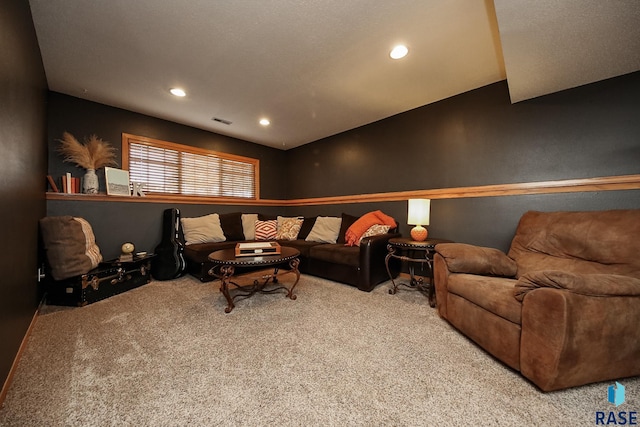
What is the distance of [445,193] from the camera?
2910 mm

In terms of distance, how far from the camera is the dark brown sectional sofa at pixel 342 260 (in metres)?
2.63

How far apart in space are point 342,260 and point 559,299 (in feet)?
6.43

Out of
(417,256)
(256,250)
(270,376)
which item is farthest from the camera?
(417,256)

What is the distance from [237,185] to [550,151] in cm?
445

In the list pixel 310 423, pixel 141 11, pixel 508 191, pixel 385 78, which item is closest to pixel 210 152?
pixel 141 11

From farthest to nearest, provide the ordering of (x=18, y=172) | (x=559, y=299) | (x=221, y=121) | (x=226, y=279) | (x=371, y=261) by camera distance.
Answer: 1. (x=221, y=121)
2. (x=371, y=261)
3. (x=226, y=279)
4. (x=18, y=172)
5. (x=559, y=299)

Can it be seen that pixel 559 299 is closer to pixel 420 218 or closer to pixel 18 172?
pixel 420 218

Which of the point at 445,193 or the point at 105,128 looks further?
the point at 105,128

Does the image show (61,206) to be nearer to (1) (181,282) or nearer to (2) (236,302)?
(1) (181,282)

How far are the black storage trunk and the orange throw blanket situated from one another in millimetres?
2653

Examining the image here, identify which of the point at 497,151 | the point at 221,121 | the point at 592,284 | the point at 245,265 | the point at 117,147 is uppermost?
the point at 221,121

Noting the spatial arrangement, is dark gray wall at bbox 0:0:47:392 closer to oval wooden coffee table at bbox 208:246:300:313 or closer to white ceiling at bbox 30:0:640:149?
white ceiling at bbox 30:0:640:149

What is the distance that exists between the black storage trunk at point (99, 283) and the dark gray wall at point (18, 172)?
22 centimetres

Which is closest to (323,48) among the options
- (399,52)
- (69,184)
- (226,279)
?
(399,52)
